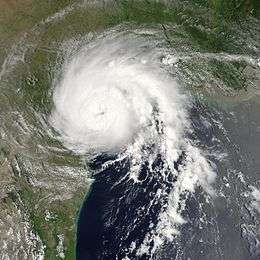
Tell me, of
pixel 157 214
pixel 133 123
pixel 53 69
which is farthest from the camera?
pixel 53 69

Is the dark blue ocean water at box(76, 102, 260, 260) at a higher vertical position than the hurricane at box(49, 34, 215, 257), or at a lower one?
lower

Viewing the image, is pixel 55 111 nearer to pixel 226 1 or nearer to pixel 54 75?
pixel 54 75

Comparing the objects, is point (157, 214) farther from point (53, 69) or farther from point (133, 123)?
point (53, 69)

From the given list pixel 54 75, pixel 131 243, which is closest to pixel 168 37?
pixel 54 75

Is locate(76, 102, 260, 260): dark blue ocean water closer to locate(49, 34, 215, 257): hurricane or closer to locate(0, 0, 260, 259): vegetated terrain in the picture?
locate(49, 34, 215, 257): hurricane

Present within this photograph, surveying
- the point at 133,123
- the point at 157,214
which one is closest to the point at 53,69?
the point at 133,123

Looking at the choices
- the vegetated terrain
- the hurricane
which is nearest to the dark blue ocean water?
the hurricane

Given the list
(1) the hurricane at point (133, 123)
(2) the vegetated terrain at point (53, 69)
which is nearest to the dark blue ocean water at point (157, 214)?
(1) the hurricane at point (133, 123)

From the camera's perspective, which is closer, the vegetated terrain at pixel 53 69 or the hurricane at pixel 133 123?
the vegetated terrain at pixel 53 69

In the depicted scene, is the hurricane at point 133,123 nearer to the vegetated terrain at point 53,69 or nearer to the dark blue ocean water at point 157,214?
the dark blue ocean water at point 157,214

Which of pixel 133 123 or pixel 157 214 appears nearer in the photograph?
pixel 157 214

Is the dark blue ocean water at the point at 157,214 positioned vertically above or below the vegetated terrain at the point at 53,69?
below
